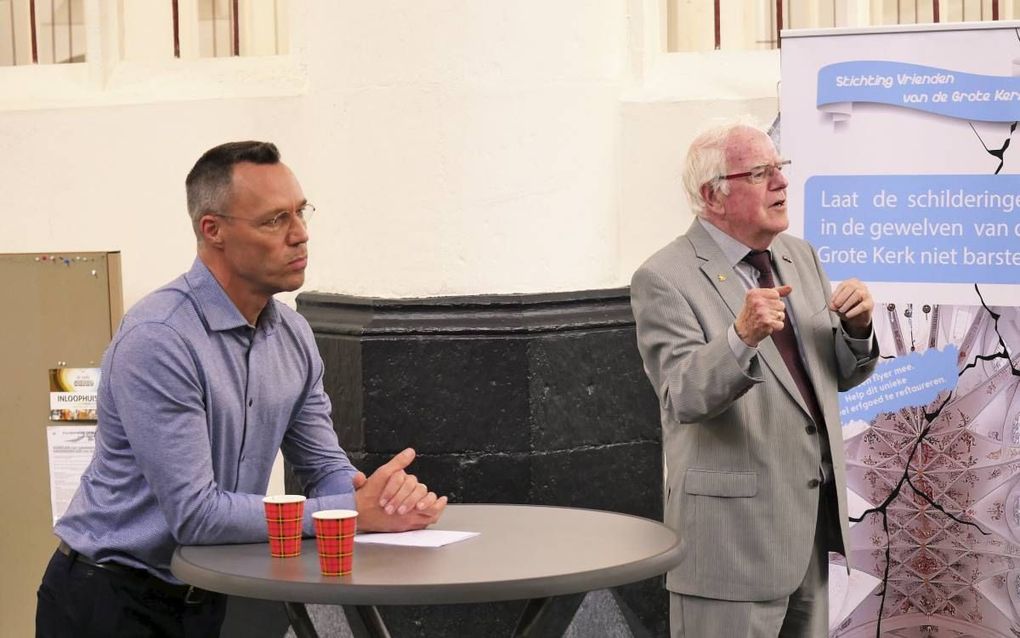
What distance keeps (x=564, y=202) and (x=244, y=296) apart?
2.20m

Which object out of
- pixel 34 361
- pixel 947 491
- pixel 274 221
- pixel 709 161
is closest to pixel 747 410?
pixel 709 161

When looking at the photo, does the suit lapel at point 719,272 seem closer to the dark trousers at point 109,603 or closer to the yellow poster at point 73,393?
the dark trousers at point 109,603

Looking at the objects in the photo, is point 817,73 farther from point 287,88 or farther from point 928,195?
point 287,88

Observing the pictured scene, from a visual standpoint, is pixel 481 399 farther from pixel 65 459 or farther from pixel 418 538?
pixel 418 538

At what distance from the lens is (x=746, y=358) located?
319cm

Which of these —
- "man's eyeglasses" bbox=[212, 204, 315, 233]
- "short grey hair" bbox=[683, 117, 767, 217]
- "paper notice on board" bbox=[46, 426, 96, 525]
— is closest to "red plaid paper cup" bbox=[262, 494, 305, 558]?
"man's eyeglasses" bbox=[212, 204, 315, 233]

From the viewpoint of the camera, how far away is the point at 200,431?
280 centimetres

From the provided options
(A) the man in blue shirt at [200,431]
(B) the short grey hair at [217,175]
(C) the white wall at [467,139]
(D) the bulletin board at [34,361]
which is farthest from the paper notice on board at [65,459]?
(B) the short grey hair at [217,175]

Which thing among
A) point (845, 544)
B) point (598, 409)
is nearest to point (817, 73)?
point (598, 409)

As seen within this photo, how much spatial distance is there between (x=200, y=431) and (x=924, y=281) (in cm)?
248

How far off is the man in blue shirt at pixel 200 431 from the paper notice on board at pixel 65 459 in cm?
233

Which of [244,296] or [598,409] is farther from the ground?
[244,296]

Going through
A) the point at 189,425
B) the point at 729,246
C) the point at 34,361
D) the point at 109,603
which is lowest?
the point at 109,603

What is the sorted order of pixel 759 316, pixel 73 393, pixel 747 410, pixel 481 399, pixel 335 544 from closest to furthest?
pixel 335 544 → pixel 759 316 → pixel 747 410 → pixel 481 399 → pixel 73 393
